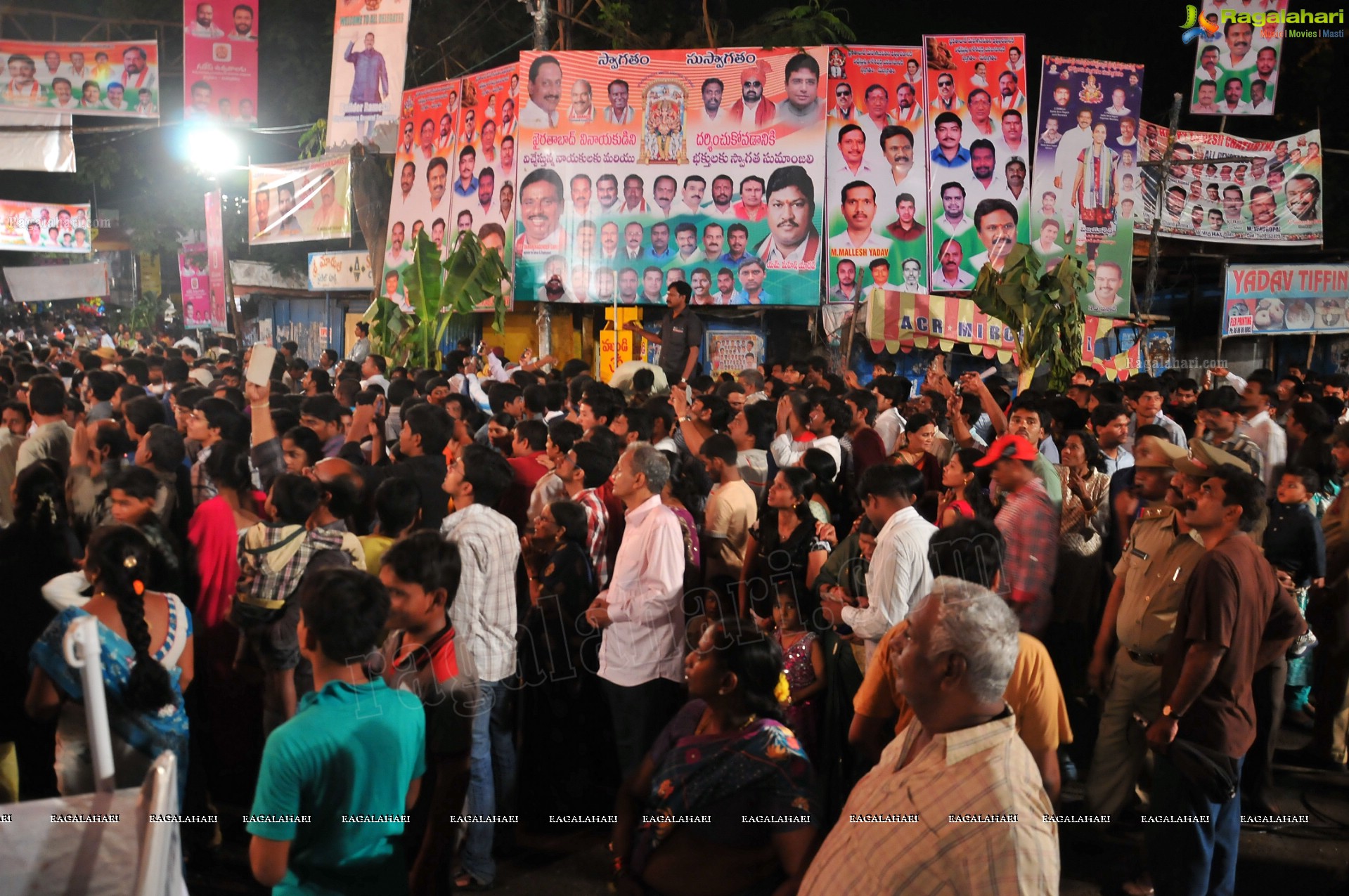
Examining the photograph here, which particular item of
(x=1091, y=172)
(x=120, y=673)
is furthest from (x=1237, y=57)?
(x=120, y=673)

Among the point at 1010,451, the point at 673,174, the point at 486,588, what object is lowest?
the point at 486,588

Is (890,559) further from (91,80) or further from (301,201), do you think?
(91,80)

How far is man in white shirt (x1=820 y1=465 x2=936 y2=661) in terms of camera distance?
4.30m

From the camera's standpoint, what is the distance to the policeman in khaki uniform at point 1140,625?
14.9 feet

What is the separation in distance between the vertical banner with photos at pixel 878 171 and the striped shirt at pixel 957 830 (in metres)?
12.0

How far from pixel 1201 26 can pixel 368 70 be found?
13569 millimetres

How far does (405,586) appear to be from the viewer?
3.64m

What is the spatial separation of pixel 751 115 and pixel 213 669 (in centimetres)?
1088

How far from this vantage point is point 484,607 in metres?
4.57

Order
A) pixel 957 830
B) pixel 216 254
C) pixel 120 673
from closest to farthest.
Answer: pixel 957 830, pixel 120 673, pixel 216 254

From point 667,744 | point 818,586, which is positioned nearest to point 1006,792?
point 667,744

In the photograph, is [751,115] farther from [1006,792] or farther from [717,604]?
[1006,792]

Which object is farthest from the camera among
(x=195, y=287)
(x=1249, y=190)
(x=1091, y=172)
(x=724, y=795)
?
(x=195, y=287)

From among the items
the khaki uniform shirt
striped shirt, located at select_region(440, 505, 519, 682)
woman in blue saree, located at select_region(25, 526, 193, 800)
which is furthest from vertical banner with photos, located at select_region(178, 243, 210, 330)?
the khaki uniform shirt
